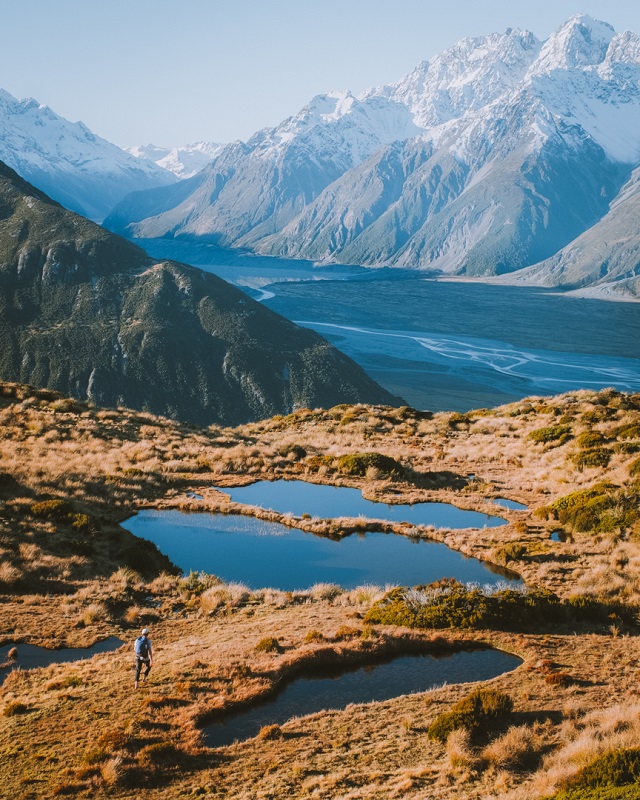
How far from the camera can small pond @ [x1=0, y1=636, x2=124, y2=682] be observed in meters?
19.9

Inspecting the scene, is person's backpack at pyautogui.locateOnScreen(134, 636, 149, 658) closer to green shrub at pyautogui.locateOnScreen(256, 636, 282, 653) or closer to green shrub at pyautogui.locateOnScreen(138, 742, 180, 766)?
green shrub at pyautogui.locateOnScreen(138, 742, 180, 766)

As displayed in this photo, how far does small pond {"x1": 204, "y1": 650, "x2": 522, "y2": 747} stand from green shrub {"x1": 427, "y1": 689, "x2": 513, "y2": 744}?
203cm

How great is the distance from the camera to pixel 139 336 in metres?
158

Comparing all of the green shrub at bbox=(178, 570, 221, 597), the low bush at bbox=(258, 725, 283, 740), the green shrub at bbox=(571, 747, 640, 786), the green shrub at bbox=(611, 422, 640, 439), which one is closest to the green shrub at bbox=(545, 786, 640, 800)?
the green shrub at bbox=(571, 747, 640, 786)

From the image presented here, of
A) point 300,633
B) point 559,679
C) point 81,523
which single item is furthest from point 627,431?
point 81,523

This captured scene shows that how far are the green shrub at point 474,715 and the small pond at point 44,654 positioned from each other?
32.8 feet

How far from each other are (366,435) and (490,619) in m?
32.9

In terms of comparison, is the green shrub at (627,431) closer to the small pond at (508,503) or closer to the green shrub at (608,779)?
the small pond at (508,503)

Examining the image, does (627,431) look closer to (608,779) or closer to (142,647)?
(608,779)

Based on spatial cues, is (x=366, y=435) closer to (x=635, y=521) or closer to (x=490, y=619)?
(x=635, y=521)

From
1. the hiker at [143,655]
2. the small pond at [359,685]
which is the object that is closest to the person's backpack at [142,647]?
the hiker at [143,655]

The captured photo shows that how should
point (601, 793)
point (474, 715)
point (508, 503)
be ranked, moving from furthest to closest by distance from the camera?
point (508, 503) → point (474, 715) → point (601, 793)

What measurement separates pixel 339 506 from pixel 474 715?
804 inches

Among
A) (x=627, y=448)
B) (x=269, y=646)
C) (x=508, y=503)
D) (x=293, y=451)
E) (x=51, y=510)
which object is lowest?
(x=269, y=646)
